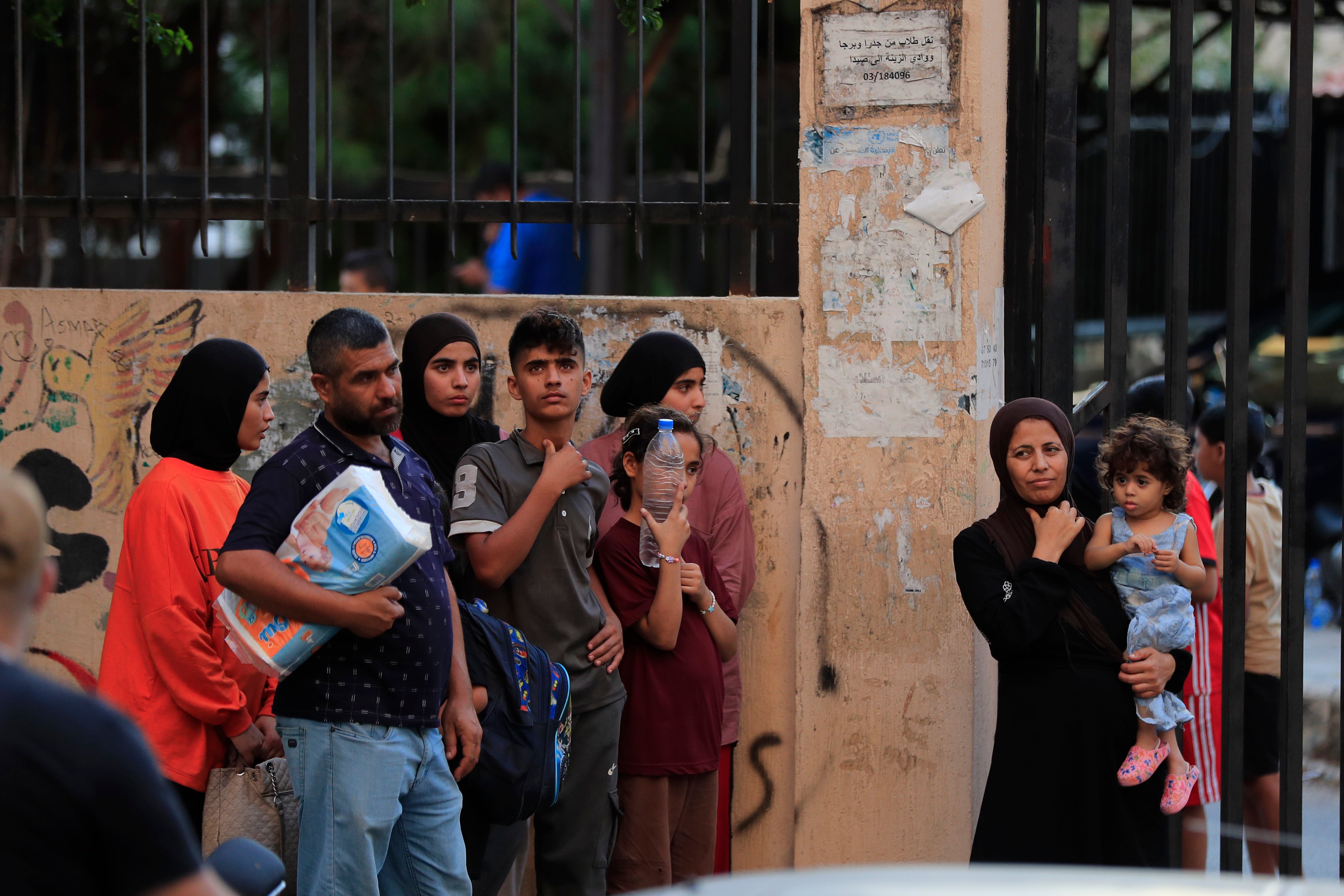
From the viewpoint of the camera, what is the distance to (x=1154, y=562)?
10.8ft

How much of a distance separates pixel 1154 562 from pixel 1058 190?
3.86 feet

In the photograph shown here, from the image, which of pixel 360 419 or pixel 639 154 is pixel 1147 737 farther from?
pixel 639 154

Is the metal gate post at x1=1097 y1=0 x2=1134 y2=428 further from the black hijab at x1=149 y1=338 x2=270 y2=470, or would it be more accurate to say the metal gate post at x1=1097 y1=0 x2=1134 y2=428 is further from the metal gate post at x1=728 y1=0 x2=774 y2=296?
the black hijab at x1=149 y1=338 x2=270 y2=470

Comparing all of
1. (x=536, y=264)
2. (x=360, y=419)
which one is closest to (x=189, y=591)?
(x=360, y=419)

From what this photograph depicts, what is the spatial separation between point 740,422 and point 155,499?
1759 millimetres

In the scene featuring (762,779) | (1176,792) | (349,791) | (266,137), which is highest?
(266,137)

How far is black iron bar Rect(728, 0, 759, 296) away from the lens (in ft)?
13.8

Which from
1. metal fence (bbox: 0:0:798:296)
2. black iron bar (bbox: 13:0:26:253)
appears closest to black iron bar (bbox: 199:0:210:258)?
metal fence (bbox: 0:0:798:296)

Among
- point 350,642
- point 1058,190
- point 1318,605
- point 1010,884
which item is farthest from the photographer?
point 1318,605

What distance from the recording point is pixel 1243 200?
341cm

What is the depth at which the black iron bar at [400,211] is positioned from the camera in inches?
166

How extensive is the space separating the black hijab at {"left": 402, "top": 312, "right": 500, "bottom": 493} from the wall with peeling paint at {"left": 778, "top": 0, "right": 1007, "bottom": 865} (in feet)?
3.42

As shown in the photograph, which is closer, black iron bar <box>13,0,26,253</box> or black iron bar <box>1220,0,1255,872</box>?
black iron bar <box>1220,0,1255,872</box>

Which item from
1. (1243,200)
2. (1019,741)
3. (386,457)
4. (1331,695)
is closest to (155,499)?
(386,457)
